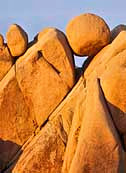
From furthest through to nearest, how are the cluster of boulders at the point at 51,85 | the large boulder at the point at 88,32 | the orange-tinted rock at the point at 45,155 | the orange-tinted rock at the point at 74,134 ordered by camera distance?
the large boulder at the point at 88,32, the orange-tinted rock at the point at 45,155, the cluster of boulders at the point at 51,85, the orange-tinted rock at the point at 74,134

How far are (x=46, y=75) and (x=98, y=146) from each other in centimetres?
471

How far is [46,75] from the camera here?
53.1 ft

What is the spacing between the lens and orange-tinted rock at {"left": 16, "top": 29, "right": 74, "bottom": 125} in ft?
52.9

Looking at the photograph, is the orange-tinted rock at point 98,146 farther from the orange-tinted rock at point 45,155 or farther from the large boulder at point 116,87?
the orange-tinted rock at point 45,155

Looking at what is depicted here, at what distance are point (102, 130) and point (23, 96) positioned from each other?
4838mm

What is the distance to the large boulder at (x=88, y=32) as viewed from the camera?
1599cm

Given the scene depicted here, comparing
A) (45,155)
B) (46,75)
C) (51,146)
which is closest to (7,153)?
(45,155)

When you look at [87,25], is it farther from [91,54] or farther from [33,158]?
[33,158]

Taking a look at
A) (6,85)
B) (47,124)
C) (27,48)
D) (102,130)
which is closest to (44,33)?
(27,48)

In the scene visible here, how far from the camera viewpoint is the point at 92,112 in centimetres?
1255

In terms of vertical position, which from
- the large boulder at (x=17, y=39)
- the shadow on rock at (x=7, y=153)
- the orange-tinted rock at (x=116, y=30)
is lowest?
the shadow on rock at (x=7, y=153)

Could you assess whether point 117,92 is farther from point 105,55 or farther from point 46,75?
point 46,75

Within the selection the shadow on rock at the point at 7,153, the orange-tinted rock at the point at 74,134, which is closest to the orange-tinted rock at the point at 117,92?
the orange-tinted rock at the point at 74,134

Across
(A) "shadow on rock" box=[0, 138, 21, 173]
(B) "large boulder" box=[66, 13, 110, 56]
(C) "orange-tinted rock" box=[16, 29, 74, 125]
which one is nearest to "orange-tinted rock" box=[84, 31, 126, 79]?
(B) "large boulder" box=[66, 13, 110, 56]
